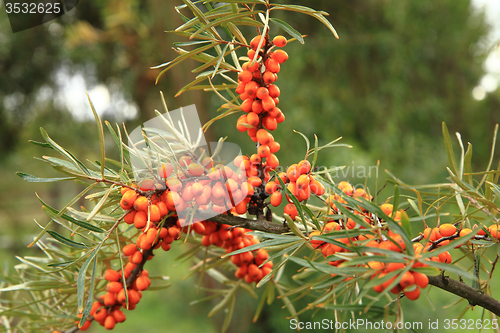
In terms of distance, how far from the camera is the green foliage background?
136cm

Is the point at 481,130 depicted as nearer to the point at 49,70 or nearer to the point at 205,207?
the point at 205,207

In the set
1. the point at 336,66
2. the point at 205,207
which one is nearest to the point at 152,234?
the point at 205,207

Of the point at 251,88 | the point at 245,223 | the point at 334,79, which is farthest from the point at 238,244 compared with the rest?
the point at 334,79

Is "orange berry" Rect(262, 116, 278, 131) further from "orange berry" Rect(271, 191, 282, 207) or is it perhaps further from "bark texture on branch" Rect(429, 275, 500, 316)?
"bark texture on branch" Rect(429, 275, 500, 316)

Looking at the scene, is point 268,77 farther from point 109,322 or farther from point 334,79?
point 334,79

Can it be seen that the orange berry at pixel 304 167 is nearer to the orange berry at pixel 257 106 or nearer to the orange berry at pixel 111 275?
the orange berry at pixel 257 106

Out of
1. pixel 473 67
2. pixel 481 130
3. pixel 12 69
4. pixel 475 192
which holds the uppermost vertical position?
pixel 473 67

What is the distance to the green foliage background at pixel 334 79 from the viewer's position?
1.36m

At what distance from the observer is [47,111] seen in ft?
5.49

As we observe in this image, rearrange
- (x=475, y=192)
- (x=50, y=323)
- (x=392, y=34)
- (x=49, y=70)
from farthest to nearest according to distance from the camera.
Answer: (x=49, y=70) → (x=392, y=34) → (x=50, y=323) → (x=475, y=192)

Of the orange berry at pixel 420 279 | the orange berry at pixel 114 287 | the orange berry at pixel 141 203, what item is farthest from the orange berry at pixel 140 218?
the orange berry at pixel 420 279

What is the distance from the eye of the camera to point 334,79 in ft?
5.01

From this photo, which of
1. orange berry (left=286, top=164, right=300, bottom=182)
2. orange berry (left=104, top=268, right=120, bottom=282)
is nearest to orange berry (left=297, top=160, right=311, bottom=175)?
orange berry (left=286, top=164, right=300, bottom=182)

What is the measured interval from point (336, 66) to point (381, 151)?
1.55 ft
